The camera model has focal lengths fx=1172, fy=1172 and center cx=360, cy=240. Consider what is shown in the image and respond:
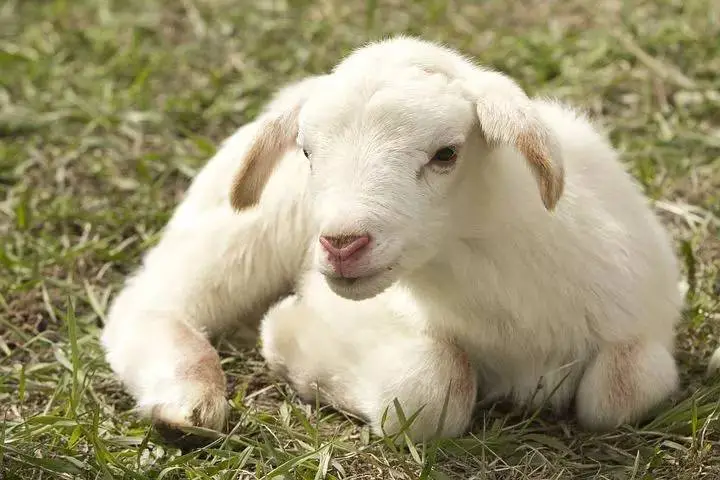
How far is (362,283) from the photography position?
3.46 m

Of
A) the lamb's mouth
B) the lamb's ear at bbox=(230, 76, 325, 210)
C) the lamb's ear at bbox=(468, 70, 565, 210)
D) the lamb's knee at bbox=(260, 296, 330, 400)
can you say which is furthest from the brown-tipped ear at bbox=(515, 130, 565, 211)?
the lamb's knee at bbox=(260, 296, 330, 400)

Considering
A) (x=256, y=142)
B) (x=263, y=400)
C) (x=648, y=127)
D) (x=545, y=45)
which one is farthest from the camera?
(x=545, y=45)

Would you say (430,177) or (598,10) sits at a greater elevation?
(430,177)

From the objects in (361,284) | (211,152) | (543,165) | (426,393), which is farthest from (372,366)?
(211,152)

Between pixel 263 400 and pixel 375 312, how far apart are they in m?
0.55

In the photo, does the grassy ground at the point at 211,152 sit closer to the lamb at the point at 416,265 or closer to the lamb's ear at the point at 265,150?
the lamb at the point at 416,265

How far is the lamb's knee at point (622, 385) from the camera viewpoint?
3967mm

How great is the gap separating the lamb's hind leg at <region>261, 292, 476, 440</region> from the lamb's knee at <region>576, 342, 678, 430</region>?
40 centimetres

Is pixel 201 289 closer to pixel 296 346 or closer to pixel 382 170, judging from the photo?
pixel 296 346

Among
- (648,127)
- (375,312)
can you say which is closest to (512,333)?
(375,312)

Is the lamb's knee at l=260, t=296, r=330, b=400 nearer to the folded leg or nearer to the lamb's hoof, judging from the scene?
the folded leg

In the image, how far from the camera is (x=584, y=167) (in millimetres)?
4230

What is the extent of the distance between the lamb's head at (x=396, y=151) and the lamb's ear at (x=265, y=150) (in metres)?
0.29

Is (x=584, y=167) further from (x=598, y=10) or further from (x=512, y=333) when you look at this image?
(x=598, y=10)
